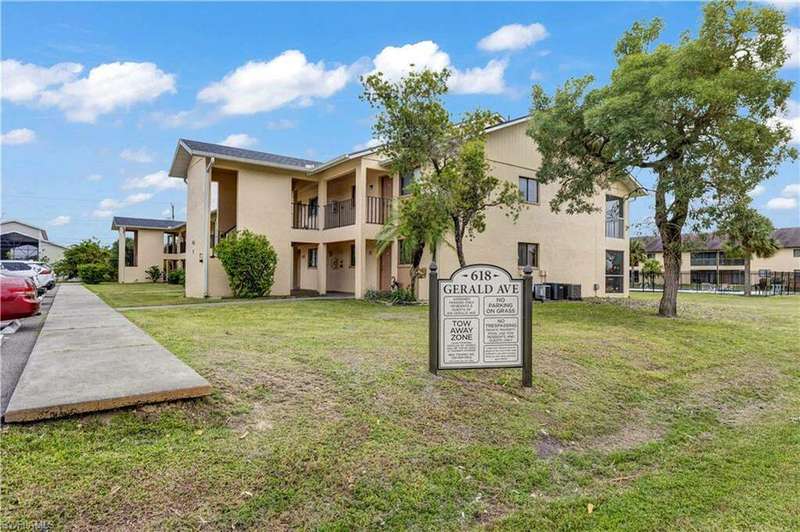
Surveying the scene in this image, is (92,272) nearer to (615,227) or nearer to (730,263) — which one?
(615,227)

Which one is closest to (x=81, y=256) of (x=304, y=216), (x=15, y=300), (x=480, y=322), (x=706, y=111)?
(x=304, y=216)

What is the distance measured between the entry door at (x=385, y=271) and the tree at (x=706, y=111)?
9709 millimetres

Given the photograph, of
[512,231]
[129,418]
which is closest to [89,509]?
[129,418]

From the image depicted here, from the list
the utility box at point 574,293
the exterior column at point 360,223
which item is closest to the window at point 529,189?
the utility box at point 574,293

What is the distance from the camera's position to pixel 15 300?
9.17 meters

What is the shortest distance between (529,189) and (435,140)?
6942mm

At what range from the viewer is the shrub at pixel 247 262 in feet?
55.6

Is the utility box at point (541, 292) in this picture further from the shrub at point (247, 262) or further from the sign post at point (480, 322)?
the sign post at point (480, 322)

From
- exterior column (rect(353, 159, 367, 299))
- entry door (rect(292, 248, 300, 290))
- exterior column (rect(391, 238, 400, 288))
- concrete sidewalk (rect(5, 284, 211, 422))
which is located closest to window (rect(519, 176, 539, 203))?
exterior column (rect(391, 238, 400, 288))

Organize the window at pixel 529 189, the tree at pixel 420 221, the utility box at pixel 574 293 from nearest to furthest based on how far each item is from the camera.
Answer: the tree at pixel 420 221
the window at pixel 529 189
the utility box at pixel 574 293

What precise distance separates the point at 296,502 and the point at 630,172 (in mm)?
13916

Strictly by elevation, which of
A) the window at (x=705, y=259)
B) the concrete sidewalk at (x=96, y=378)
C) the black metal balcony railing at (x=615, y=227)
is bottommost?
the concrete sidewalk at (x=96, y=378)

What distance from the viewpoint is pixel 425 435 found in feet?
13.9

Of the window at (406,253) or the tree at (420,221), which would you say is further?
the window at (406,253)
